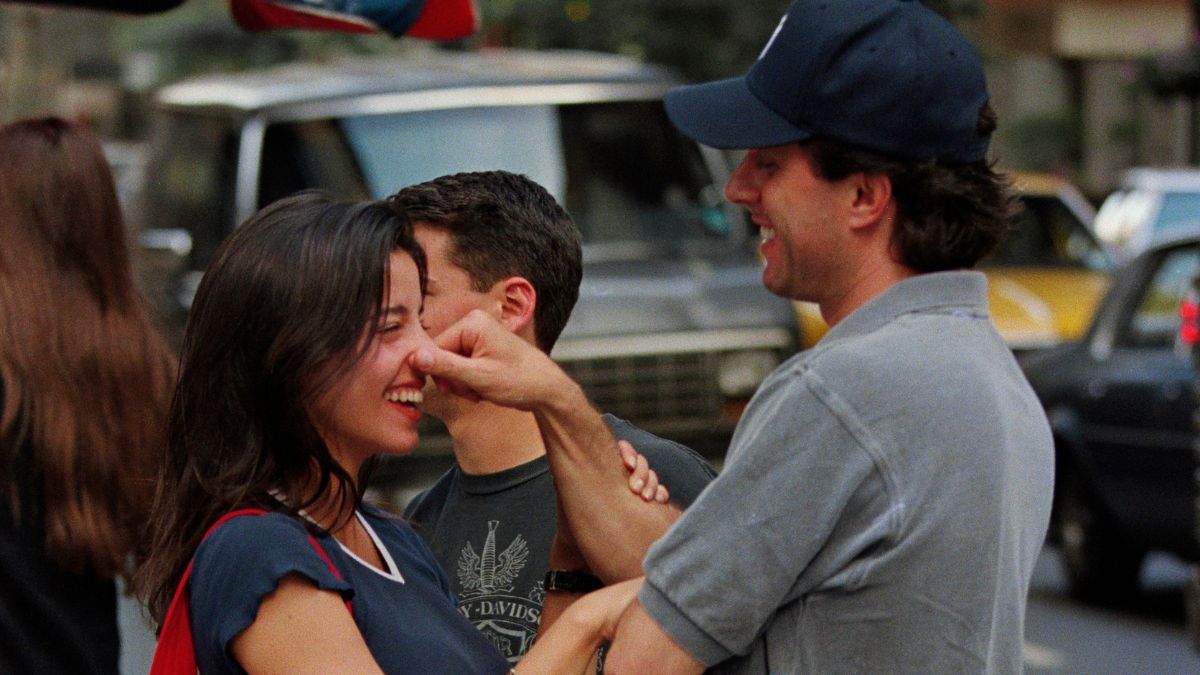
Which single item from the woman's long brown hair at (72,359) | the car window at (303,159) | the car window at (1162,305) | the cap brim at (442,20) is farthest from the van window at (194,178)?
the woman's long brown hair at (72,359)

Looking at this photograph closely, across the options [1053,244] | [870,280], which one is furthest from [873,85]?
[1053,244]

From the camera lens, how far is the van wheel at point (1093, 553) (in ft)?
31.6

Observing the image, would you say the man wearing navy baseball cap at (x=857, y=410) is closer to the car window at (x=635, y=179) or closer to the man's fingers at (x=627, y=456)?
the man's fingers at (x=627, y=456)

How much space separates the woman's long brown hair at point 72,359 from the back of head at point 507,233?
925mm

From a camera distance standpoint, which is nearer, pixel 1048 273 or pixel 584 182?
pixel 584 182

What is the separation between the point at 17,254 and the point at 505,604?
1.41m

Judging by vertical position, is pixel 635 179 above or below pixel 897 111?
below

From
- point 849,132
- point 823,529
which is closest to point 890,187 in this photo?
point 849,132

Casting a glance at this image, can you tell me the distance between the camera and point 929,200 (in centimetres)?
243

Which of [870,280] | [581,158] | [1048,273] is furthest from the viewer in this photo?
[1048,273]

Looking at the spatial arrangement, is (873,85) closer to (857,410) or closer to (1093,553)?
(857,410)

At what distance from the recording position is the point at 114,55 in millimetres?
27625

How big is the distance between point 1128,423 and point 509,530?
669 cm

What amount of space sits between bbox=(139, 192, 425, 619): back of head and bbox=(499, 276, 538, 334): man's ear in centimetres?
54
